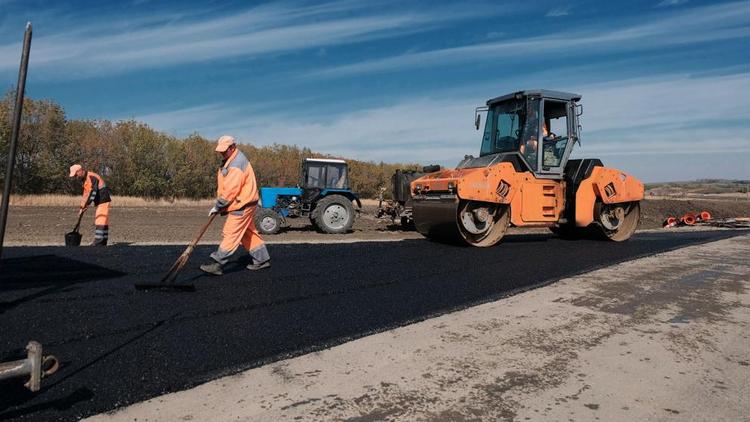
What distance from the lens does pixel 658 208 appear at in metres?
28.8

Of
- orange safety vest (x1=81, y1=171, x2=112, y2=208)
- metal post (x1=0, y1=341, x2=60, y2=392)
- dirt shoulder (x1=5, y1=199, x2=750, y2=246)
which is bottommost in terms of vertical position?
dirt shoulder (x1=5, y1=199, x2=750, y2=246)

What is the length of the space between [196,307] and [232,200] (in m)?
1.44

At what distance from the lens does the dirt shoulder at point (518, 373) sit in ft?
7.86

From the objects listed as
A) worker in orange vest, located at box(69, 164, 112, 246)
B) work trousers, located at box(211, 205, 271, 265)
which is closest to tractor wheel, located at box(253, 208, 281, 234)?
worker in orange vest, located at box(69, 164, 112, 246)

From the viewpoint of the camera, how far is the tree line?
26.0 meters

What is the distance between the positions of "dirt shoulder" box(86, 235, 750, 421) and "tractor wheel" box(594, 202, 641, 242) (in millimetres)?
4647

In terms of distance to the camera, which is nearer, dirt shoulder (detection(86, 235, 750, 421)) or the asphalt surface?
dirt shoulder (detection(86, 235, 750, 421))

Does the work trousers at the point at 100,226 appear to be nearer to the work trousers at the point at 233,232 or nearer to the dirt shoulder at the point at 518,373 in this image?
the work trousers at the point at 233,232

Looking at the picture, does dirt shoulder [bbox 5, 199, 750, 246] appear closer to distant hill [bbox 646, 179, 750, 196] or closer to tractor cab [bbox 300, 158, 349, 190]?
tractor cab [bbox 300, 158, 349, 190]

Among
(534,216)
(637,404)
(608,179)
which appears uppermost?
(608,179)

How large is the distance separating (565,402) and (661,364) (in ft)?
3.15

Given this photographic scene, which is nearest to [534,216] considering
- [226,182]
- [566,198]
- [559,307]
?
[566,198]

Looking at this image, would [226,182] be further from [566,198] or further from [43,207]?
[43,207]

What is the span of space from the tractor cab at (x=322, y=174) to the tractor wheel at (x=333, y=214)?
366mm
